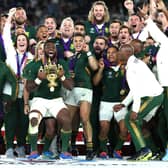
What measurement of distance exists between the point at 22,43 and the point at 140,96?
1.92 meters

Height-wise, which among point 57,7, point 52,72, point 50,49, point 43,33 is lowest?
point 52,72

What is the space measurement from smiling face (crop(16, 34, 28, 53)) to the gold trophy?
2.00ft

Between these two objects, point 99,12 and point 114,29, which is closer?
point 114,29

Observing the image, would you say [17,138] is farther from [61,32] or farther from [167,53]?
[167,53]

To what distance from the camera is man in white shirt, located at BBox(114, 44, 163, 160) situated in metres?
11.4

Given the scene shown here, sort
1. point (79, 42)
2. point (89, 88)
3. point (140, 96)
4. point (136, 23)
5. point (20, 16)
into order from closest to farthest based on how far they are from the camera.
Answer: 1. point (140, 96)
2. point (79, 42)
3. point (89, 88)
4. point (136, 23)
5. point (20, 16)

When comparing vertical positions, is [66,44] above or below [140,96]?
above

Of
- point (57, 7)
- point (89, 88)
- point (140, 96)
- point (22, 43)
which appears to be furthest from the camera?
point (57, 7)

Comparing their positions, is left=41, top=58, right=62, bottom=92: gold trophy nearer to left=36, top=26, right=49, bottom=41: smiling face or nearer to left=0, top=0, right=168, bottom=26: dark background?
left=36, top=26, right=49, bottom=41: smiling face

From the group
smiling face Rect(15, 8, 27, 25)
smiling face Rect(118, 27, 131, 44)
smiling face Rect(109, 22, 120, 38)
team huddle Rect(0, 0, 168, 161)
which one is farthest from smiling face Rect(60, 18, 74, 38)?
smiling face Rect(15, 8, 27, 25)

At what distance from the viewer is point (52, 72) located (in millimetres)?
11500

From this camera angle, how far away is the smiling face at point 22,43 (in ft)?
39.1

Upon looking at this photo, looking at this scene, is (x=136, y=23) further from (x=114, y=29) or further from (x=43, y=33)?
(x=43, y=33)

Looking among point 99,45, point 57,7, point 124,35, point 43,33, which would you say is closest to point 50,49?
point 99,45
